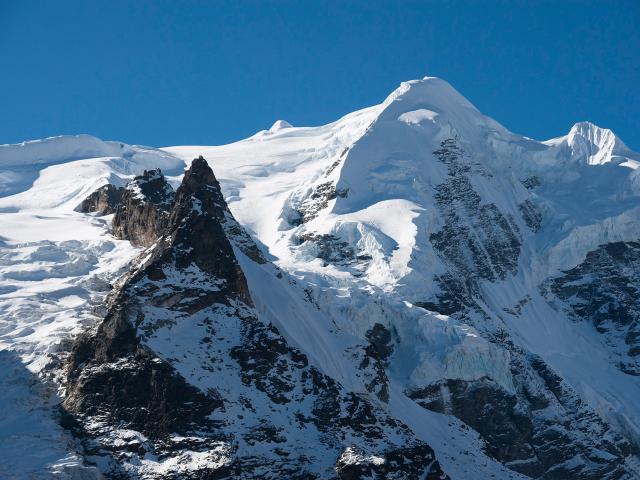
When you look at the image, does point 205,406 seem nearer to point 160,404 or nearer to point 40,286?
point 160,404

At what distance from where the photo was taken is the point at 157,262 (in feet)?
551

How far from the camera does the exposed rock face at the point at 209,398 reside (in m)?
146

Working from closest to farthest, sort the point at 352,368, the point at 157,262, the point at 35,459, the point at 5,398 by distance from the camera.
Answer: the point at 35,459 < the point at 5,398 < the point at 157,262 < the point at 352,368

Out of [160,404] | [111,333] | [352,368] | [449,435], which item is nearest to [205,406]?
[160,404]

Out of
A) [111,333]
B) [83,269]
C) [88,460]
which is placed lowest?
[88,460]

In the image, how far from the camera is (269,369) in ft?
521

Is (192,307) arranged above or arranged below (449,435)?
above

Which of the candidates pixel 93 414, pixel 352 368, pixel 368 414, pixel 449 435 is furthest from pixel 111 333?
pixel 449 435

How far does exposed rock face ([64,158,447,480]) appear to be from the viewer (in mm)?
146375

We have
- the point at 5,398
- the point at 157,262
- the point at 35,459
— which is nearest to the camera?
the point at 35,459

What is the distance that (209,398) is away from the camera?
151125 mm

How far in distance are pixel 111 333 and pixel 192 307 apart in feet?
33.4

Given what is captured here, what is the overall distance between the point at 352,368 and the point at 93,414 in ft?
148

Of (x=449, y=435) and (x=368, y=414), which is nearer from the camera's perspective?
(x=368, y=414)
